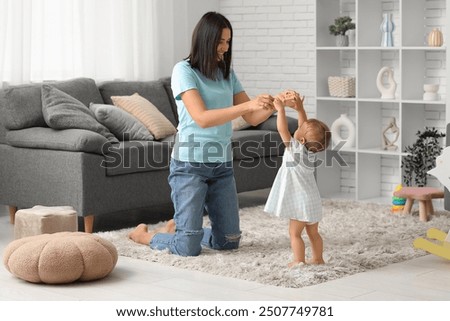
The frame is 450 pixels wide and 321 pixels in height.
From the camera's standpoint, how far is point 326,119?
7191 mm

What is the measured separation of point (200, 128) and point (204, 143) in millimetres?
79

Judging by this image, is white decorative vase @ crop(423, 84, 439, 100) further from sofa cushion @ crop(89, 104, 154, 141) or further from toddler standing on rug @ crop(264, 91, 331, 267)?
toddler standing on rug @ crop(264, 91, 331, 267)

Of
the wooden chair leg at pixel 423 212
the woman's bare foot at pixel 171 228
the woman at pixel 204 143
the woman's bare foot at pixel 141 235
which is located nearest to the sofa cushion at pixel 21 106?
the woman's bare foot at pixel 141 235

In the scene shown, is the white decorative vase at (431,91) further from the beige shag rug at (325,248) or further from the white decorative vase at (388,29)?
the beige shag rug at (325,248)

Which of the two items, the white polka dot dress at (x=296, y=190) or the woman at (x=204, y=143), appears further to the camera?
the woman at (x=204, y=143)

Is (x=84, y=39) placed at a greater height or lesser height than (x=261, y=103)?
greater

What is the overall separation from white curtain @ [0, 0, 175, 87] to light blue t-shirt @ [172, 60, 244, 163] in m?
2.00

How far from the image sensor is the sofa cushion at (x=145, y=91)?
6.57 metres

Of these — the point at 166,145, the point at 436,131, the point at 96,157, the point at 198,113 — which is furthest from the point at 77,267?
the point at 436,131

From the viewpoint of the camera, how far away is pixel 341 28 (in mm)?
6941

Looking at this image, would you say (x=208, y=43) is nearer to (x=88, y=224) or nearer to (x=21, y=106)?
(x=88, y=224)

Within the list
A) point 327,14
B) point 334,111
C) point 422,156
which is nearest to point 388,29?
point 327,14

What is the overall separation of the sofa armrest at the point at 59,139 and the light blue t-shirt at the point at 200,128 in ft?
2.79
